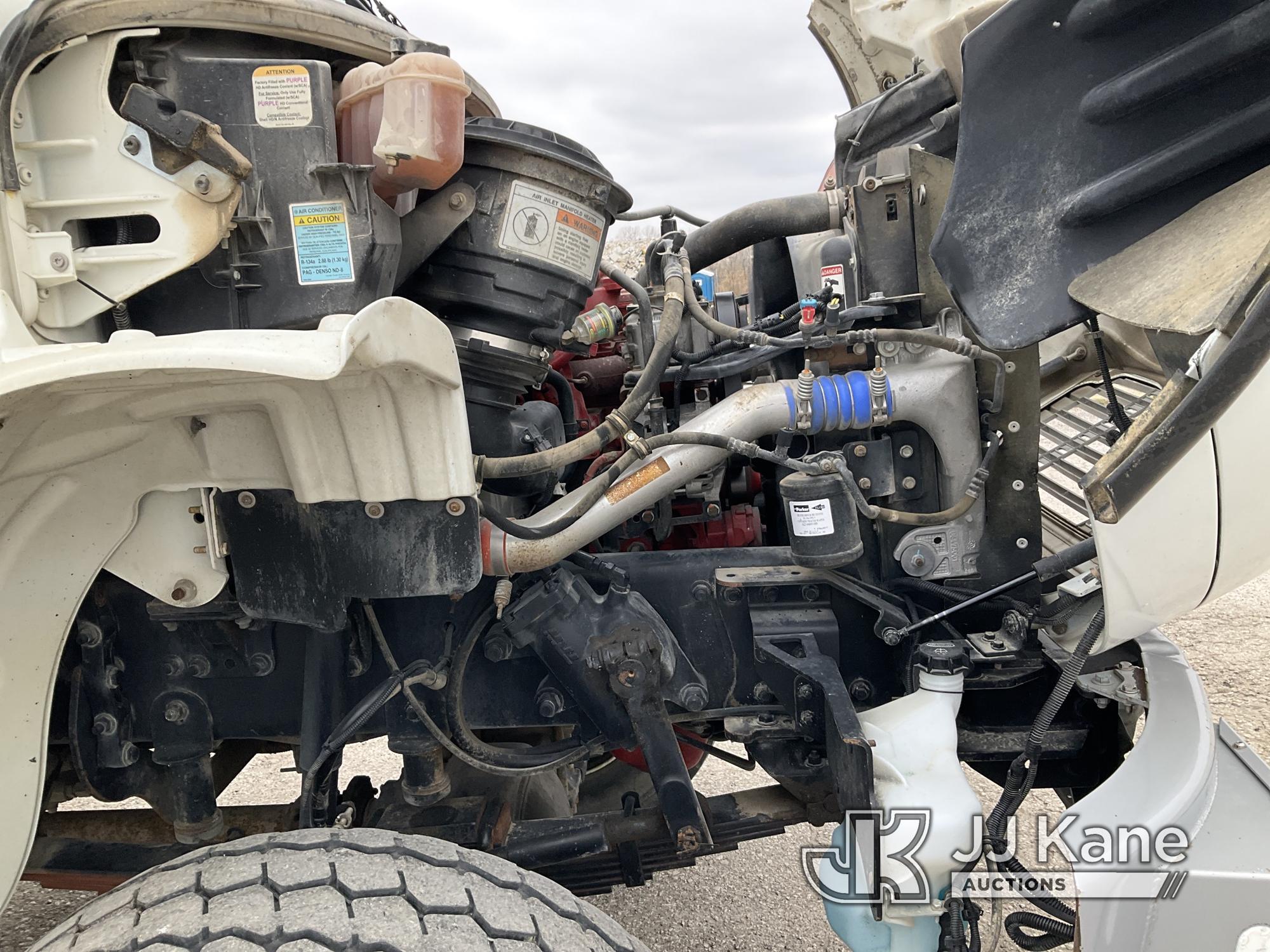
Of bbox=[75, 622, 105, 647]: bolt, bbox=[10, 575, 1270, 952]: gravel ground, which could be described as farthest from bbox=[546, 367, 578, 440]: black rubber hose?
bbox=[10, 575, 1270, 952]: gravel ground

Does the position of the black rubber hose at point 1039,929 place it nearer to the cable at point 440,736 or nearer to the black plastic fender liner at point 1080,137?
the cable at point 440,736

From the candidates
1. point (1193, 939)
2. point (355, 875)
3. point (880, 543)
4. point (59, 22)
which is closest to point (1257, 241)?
point (880, 543)

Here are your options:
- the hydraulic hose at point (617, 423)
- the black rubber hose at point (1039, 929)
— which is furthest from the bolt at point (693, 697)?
the black rubber hose at point (1039, 929)

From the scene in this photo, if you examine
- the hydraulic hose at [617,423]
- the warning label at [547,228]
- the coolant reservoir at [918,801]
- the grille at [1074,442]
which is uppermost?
the warning label at [547,228]

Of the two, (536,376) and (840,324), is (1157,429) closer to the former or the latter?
(840,324)

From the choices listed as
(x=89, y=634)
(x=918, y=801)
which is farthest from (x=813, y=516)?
(x=89, y=634)

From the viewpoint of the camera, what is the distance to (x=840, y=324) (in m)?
1.71

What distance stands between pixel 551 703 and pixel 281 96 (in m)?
1.17

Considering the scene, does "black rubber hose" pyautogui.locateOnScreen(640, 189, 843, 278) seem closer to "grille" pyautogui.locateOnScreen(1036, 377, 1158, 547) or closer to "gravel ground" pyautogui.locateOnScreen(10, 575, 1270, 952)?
"grille" pyautogui.locateOnScreen(1036, 377, 1158, 547)

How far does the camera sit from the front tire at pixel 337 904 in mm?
1204

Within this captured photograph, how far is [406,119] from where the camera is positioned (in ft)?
4.44

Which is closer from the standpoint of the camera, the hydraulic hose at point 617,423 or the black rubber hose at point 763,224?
the hydraulic hose at point 617,423

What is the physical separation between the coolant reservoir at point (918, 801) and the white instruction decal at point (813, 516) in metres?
0.30

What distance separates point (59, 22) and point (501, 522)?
98cm
